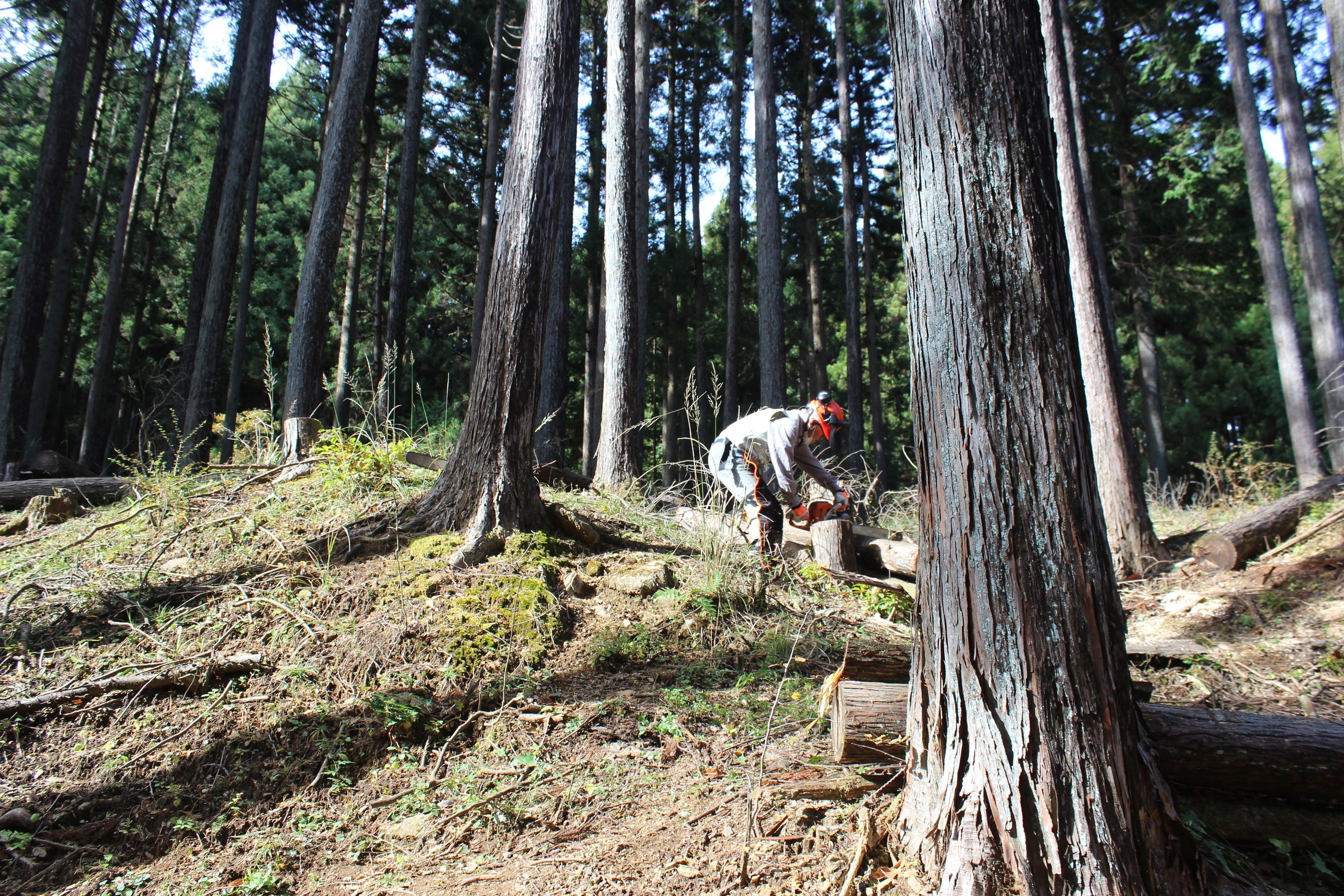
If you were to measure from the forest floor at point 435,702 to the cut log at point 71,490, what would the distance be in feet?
1.87

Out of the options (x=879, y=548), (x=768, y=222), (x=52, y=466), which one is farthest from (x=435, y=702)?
(x=768, y=222)

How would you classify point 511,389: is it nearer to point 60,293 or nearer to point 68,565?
point 68,565

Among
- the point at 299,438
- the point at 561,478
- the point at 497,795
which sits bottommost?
the point at 497,795

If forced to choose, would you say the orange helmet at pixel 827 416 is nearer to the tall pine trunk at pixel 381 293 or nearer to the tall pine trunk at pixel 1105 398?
the tall pine trunk at pixel 1105 398

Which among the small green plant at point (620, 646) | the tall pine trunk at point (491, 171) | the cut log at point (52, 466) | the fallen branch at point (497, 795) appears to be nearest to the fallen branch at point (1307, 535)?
the small green plant at point (620, 646)

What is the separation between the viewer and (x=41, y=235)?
9.29 m

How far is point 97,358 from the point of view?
14.2 metres

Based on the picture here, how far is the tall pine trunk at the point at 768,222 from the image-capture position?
11180mm

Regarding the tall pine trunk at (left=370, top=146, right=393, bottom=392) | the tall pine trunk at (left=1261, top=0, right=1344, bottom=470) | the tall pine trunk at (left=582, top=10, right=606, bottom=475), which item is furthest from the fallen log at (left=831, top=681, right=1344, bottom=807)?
the tall pine trunk at (left=582, top=10, right=606, bottom=475)

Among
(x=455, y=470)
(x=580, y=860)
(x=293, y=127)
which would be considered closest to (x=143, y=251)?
(x=293, y=127)

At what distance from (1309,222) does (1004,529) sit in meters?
11.7

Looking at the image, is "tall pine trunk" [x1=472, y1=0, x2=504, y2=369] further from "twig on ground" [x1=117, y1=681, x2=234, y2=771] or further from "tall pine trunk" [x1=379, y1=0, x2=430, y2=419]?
"twig on ground" [x1=117, y1=681, x2=234, y2=771]

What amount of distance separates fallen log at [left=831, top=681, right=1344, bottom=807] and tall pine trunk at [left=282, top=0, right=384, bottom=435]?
6660mm

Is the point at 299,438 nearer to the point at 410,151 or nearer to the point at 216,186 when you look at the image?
the point at 410,151
